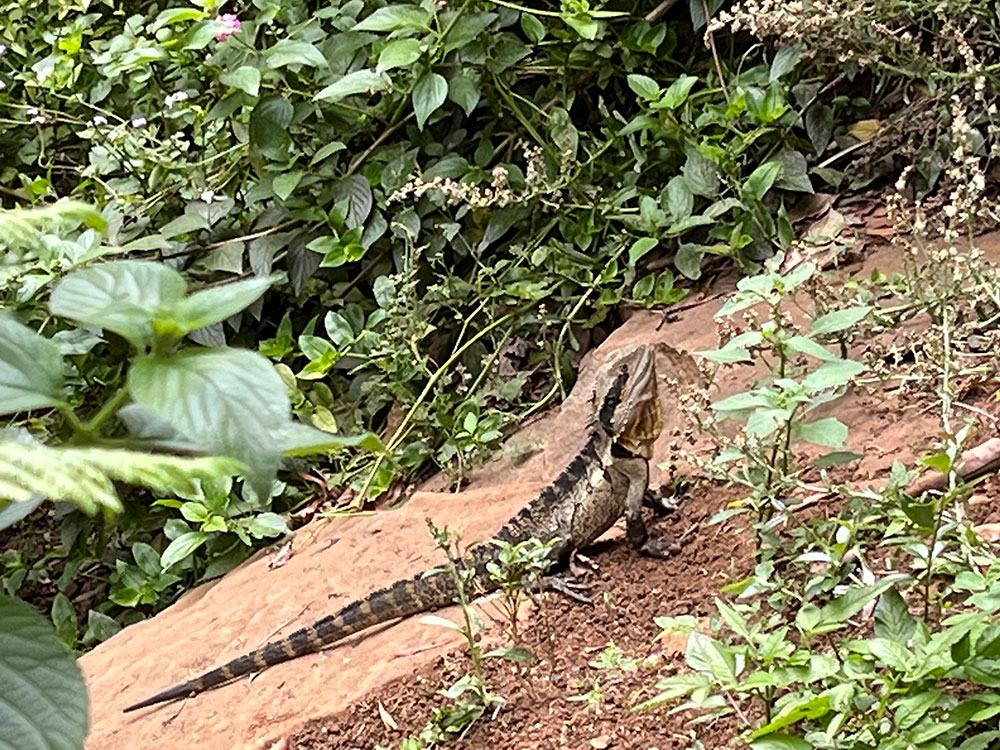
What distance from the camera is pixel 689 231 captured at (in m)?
4.62

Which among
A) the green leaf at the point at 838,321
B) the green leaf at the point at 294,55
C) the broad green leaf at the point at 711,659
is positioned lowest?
the broad green leaf at the point at 711,659

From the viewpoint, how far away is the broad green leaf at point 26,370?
2.32 feet

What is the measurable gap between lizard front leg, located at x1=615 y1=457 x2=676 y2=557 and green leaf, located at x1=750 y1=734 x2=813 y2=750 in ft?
3.89

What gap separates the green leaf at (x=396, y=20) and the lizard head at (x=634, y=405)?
6.87 feet

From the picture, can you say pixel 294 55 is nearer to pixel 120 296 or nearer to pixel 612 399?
pixel 612 399

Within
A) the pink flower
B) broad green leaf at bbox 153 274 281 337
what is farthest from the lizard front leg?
the pink flower

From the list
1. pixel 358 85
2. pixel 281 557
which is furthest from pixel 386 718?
pixel 358 85

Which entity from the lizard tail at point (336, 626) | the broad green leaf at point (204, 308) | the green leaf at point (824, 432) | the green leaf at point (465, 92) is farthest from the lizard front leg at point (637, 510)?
Result: the broad green leaf at point (204, 308)

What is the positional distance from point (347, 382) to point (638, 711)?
10.3 ft

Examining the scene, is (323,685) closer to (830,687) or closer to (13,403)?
(830,687)

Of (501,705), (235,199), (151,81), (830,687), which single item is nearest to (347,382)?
(235,199)

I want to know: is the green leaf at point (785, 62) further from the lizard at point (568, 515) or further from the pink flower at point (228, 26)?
the pink flower at point (228, 26)

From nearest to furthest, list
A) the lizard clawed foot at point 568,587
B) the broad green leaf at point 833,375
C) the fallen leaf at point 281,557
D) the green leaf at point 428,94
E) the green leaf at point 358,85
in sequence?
1. the broad green leaf at point 833,375
2. the lizard clawed foot at point 568,587
3. the fallen leaf at point 281,557
4. the green leaf at point 358,85
5. the green leaf at point 428,94

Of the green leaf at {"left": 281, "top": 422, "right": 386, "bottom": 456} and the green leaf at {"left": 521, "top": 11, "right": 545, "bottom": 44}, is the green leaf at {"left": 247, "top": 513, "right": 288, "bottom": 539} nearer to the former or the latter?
the green leaf at {"left": 521, "top": 11, "right": 545, "bottom": 44}
